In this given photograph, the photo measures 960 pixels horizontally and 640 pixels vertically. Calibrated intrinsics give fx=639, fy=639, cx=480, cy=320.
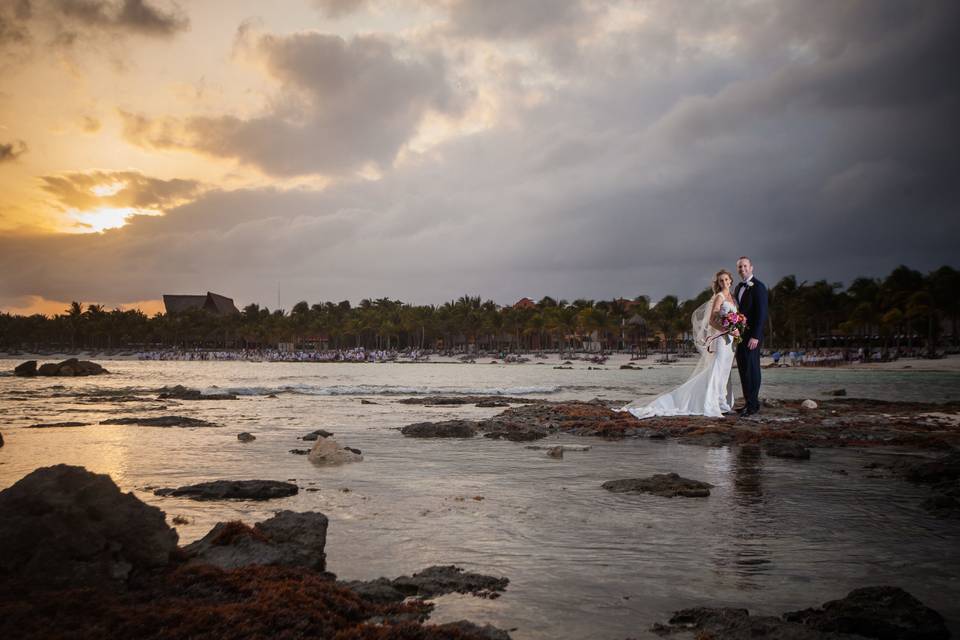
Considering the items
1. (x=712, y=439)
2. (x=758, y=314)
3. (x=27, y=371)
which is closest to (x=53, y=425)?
(x=712, y=439)

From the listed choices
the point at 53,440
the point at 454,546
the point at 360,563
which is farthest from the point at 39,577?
the point at 53,440

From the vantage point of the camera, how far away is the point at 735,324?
16.2 meters

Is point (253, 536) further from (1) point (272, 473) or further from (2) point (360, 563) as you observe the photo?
(1) point (272, 473)

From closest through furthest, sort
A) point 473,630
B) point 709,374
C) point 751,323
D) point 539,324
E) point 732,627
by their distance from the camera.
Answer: point 473,630, point 732,627, point 751,323, point 709,374, point 539,324

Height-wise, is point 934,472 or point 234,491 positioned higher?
point 934,472

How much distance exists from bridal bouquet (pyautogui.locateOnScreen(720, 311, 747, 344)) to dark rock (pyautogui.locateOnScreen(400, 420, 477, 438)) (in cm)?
701

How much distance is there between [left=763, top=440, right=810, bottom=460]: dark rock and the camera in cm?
1188

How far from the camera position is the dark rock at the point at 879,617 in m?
4.05

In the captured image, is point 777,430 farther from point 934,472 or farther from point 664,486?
point 664,486

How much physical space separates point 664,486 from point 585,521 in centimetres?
211

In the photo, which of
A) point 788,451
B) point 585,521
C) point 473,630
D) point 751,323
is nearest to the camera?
point 473,630

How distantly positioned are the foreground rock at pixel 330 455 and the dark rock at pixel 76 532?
6.39 metres

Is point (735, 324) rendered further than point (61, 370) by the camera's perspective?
No

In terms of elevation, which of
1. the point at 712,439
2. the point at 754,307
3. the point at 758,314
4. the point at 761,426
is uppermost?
the point at 754,307
